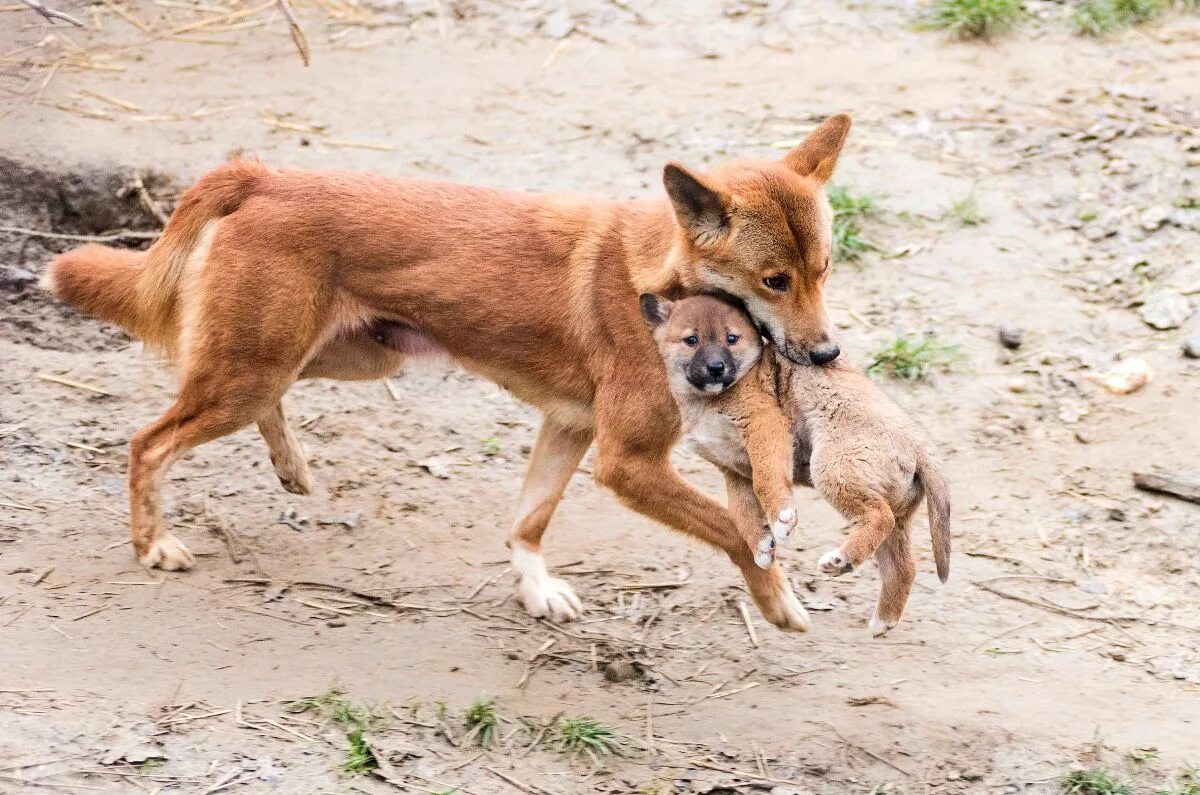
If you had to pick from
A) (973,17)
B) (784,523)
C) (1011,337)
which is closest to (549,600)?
(784,523)

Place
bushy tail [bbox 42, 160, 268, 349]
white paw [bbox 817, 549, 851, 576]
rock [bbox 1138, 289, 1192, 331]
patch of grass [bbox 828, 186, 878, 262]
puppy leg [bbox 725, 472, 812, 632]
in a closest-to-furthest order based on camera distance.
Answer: white paw [bbox 817, 549, 851, 576] → puppy leg [bbox 725, 472, 812, 632] → bushy tail [bbox 42, 160, 268, 349] → rock [bbox 1138, 289, 1192, 331] → patch of grass [bbox 828, 186, 878, 262]

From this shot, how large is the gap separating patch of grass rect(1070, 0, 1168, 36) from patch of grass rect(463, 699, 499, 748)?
694 cm

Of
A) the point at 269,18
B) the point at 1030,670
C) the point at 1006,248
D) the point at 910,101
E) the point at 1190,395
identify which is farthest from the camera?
the point at 269,18

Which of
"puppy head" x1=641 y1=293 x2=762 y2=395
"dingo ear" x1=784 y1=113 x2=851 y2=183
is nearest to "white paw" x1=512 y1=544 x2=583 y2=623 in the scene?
"puppy head" x1=641 y1=293 x2=762 y2=395

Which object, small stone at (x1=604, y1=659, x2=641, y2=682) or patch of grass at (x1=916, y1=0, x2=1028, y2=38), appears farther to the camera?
patch of grass at (x1=916, y1=0, x2=1028, y2=38)

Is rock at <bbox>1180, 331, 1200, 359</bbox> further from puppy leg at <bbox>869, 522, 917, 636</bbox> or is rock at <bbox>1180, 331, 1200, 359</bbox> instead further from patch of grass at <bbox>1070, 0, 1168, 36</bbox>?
patch of grass at <bbox>1070, 0, 1168, 36</bbox>

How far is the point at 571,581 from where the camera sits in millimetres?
5609

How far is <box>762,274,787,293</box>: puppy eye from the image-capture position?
467 cm

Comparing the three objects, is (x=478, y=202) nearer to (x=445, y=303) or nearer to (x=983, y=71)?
(x=445, y=303)

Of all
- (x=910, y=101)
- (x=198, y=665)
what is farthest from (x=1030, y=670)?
(x=910, y=101)

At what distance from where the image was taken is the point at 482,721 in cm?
448

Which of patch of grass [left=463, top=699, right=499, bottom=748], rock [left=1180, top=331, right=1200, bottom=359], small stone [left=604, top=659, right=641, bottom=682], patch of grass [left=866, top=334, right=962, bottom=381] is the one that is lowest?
small stone [left=604, top=659, right=641, bottom=682]

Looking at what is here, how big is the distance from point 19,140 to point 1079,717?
20.1ft

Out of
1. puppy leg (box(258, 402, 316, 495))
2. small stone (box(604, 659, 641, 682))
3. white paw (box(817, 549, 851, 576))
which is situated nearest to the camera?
white paw (box(817, 549, 851, 576))
